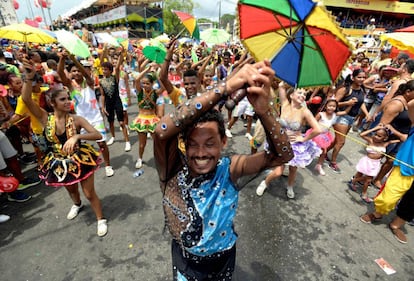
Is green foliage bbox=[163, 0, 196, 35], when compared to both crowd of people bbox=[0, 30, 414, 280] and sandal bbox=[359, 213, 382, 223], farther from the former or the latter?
sandal bbox=[359, 213, 382, 223]

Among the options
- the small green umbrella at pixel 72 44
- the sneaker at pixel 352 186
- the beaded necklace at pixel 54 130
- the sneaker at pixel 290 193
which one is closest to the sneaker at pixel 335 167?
the sneaker at pixel 352 186

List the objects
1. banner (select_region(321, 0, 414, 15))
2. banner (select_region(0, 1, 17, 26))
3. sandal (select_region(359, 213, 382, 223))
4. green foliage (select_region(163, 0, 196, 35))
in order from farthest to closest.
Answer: green foliage (select_region(163, 0, 196, 35))
banner (select_region(321, 0, 414, 15))
banner (select_region(0, 1, 17, 26))
sandal (select_region(359, 213, 382, 223))

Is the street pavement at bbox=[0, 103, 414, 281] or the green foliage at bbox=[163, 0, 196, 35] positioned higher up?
→ the green foliage at bbox=[163, 0, 196, 35]

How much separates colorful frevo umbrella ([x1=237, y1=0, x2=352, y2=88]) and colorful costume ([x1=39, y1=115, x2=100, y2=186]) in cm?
237

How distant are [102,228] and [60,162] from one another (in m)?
1.10

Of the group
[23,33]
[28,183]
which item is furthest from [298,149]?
[23,33]

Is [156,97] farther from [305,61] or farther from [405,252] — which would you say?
[405,252]

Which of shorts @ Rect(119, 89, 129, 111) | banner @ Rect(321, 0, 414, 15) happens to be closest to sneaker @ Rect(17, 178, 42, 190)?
shorts @ Rect(119, 89, 129, 111)

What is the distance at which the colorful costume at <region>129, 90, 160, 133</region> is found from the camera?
176 inches

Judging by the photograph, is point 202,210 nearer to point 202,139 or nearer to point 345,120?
point 202,139

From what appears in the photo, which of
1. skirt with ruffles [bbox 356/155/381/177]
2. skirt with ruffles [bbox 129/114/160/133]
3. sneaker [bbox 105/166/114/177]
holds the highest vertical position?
skirt with ruffles [bbox 129/114/160/133]

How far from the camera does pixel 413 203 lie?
3.02m

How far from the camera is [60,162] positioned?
270 cm

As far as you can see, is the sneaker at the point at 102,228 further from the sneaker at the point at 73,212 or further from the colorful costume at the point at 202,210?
the colorful costume at the point at 202,210
